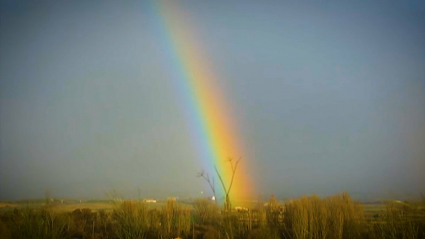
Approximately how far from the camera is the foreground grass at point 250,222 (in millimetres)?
13055

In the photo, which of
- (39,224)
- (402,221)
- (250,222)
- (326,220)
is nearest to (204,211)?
(250,222)

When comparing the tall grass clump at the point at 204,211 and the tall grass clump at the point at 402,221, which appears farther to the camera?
the tall grass clump at the point at 204,211

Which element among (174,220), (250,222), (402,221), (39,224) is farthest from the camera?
(174,220)

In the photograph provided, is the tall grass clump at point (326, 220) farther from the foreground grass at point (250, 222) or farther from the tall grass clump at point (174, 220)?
the tall grass clump at point (174, 220)

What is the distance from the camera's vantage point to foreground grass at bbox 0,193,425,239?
42.8 feet

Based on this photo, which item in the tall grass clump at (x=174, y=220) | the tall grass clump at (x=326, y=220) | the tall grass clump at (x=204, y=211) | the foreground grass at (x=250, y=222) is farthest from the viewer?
the tall grass clump at (x=204, y=211)

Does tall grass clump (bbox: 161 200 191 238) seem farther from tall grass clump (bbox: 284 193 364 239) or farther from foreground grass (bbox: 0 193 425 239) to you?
tall grass clump (bbox: 284 193 364 239)

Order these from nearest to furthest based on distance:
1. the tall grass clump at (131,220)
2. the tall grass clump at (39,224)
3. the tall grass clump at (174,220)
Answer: the tall grass clump at (39,224)
the tall grass clump at (131,220)
the tall grass clump at (174,220)

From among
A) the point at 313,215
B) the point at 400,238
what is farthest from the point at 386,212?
the point at 313,215

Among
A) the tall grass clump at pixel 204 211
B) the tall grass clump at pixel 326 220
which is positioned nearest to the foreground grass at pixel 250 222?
the tall grass clump at pixel 326 220

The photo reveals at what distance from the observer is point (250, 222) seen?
1683cm

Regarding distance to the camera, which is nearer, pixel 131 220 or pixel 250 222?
pixel 131 220

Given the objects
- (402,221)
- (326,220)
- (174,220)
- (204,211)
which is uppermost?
(402,221)

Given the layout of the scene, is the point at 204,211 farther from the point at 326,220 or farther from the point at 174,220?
the point at 326,220
